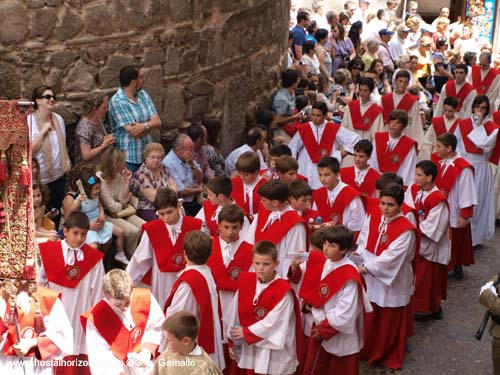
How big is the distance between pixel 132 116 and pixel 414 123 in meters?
4.35

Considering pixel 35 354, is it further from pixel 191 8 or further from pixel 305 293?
pixel 191 8

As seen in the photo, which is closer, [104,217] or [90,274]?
[90,274]

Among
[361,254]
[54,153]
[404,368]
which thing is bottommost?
[404,368]

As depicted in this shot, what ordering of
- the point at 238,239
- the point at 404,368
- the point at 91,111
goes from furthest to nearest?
the point at 91,111, the point at 404,368, the point at 238,239

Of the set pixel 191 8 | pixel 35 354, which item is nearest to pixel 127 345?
pixel 35 354

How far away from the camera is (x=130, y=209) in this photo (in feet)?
29.8

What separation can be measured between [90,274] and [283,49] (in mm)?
6377

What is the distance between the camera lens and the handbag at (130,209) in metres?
8.98

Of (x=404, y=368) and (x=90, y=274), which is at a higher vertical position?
(x=90, y=274)

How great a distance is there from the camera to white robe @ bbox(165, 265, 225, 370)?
707 cm

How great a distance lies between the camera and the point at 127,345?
6.59 metres

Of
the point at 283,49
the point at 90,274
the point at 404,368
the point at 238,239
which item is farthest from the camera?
the point at 283,49

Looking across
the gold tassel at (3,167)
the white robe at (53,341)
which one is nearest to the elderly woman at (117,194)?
the white robe at (53,341)

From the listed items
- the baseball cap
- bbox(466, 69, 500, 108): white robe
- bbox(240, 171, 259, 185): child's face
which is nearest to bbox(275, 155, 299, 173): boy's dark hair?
bbox(240, 171, 259, 185): child's face
